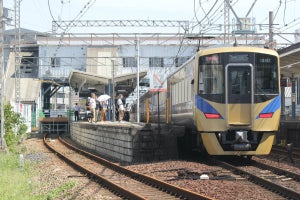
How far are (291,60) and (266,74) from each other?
20.8 feet

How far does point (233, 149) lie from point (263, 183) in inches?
141

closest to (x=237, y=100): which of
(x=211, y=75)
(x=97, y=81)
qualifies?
(x=211, y=75)

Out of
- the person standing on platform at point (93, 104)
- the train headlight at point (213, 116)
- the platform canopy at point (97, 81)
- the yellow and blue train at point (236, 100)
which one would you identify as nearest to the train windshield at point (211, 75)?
the yellow and blue train at point (236, 100)

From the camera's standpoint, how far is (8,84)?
2527 inches

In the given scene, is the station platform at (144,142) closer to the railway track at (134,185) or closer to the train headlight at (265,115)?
the railway track at (134,185)

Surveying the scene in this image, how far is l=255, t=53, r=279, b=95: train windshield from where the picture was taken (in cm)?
1521

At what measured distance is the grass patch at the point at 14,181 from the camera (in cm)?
1118

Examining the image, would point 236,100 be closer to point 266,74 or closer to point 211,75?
point 211,75

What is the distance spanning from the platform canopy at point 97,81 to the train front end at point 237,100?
60.8 feet

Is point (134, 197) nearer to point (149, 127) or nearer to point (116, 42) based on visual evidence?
point (149, 127)

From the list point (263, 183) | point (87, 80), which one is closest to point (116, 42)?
point (87, 80)

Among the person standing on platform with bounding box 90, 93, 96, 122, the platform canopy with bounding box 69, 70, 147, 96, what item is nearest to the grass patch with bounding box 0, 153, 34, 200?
the person standing on platform with bounding box 90, 93, 96, 122

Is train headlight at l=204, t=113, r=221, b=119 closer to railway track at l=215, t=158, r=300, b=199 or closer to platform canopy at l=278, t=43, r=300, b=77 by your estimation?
railway track at l=215, t=158, r=300, b=199

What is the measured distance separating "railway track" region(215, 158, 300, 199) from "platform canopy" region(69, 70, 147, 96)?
752 inches
